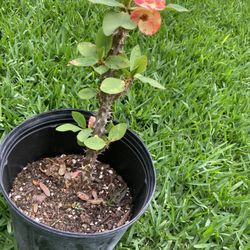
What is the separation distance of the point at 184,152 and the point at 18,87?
77cm

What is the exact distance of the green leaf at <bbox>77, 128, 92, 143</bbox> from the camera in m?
1.23

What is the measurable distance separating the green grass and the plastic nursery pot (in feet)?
0.65

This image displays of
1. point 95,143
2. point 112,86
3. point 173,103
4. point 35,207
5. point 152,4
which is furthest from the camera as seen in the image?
point 173,103

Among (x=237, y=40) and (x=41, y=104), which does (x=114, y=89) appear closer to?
(x=41, y=104)

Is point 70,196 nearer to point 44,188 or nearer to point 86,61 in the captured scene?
point 44,188

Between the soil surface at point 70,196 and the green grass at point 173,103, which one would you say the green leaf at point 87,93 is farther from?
the green grass at point 173,103

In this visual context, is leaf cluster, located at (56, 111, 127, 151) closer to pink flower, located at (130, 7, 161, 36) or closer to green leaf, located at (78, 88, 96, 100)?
green leaf, located at (78, 88, 96, 100)

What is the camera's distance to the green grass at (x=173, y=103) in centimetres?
161

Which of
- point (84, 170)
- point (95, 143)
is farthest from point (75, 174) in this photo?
point (95, 143)

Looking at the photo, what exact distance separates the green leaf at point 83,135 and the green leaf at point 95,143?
2 cm

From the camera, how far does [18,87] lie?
6.10ft

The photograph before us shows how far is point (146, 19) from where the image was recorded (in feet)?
3.27

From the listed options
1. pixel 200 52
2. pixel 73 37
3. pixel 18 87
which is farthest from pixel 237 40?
pixel 18 87

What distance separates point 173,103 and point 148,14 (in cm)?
108
